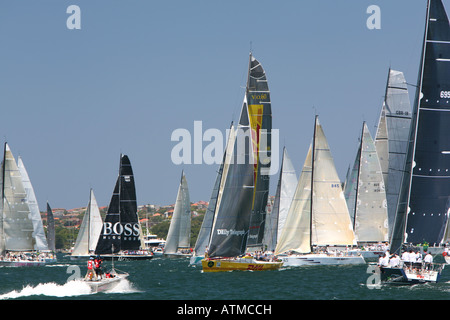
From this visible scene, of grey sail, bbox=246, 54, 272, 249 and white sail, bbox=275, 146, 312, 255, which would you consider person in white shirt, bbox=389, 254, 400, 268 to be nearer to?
grey sail, bbox=246, 54, 272, 249

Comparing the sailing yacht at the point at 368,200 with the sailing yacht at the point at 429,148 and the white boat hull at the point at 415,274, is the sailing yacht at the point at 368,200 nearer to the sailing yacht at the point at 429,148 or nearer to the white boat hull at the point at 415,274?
the sailing yacht at the point at 429,148

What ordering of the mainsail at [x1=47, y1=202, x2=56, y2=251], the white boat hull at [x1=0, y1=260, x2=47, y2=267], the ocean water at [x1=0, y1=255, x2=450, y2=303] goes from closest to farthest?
1. the ocean water at [x1=0, y1=255, x2=450, y2=303]
2. the white boat hull at [x1=0, y1=260, x2=47, y2=267]
3. the mainsail at [x1=47, y1=202, x2=56, y2=251]

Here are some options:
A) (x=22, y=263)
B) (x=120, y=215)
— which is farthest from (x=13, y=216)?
(x=120, y=215)

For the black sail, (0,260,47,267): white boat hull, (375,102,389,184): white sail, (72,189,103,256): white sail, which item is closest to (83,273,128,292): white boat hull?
(0,260,47,267): white boat hull

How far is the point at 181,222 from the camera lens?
3565 inches

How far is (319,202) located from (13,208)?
2644cm

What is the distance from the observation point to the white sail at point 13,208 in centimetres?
6575

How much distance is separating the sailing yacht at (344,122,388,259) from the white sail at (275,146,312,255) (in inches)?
→ 416

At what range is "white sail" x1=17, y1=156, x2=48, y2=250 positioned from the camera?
227ft

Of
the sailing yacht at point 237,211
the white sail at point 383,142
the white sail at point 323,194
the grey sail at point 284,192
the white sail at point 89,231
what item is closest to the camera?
the sailing yacht at point 237,211

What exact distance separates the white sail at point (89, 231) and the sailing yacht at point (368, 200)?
3136cm

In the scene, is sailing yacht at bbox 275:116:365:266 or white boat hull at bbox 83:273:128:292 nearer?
white boat hull at bbox 83:273:128:292

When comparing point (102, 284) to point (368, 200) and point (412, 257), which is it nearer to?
point (412, 257)

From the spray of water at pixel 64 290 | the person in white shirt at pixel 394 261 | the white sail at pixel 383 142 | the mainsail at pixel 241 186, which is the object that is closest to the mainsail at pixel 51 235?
the white sail at pixel 383 142
